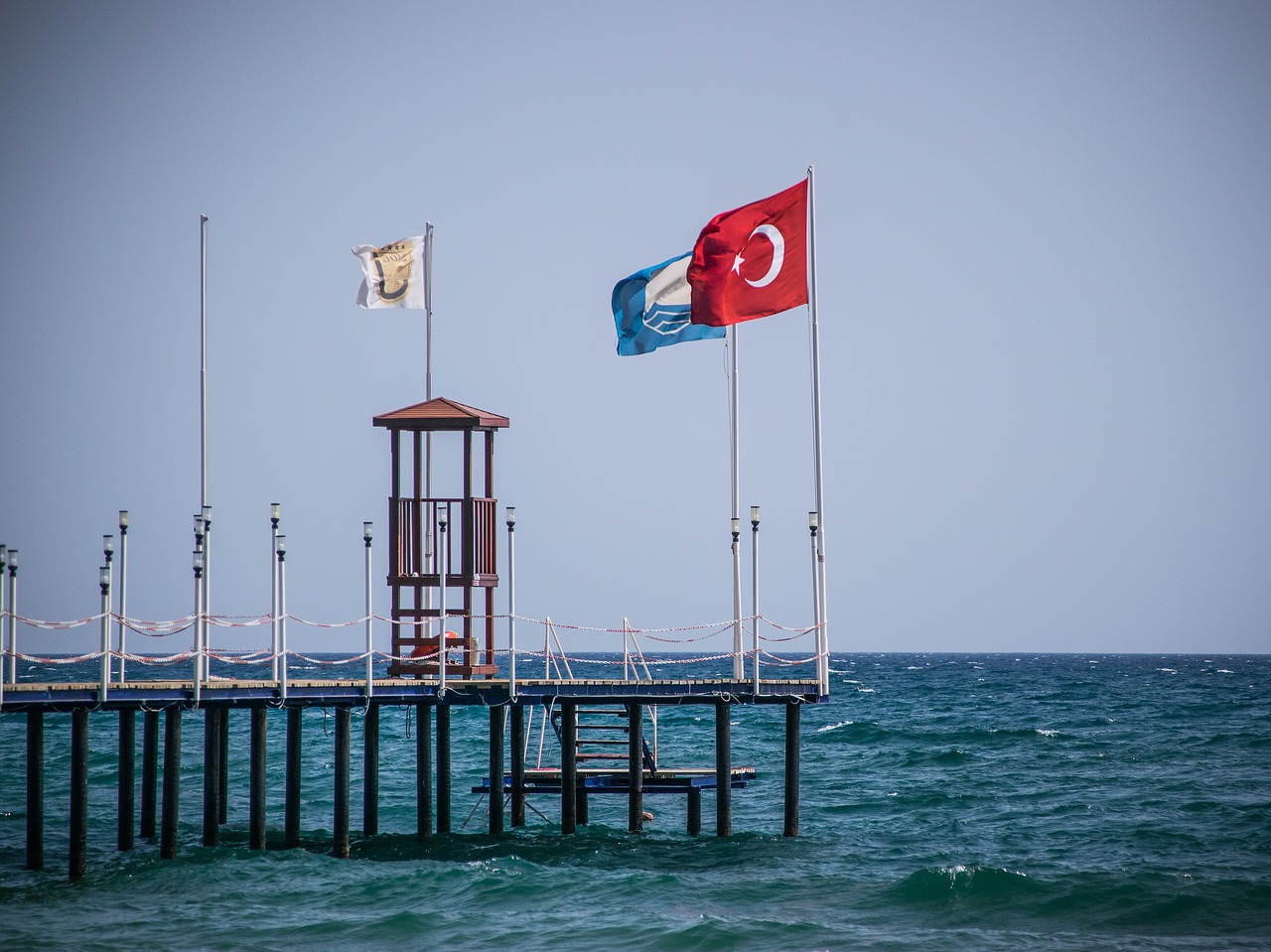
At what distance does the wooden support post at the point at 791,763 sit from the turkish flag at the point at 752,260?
304 inches

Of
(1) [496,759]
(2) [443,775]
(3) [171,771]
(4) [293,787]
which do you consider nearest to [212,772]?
(3) [171,771]

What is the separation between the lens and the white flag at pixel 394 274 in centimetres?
3356

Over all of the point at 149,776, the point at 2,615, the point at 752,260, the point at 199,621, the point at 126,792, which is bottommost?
the point at 126,792

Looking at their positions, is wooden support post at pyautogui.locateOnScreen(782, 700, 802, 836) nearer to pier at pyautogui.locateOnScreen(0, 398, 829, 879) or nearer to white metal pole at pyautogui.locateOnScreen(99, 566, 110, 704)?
pier at pyautogui.locateOnScreen(0, 398, 829, 879)

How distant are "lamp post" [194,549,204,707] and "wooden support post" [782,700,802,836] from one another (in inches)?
432

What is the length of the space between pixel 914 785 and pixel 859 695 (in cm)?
6226

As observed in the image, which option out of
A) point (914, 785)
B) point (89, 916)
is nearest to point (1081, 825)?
point (914, 785)

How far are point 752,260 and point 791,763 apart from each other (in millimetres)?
9950

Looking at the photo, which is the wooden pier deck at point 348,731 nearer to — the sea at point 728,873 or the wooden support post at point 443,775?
the wooden support post at point 443,775

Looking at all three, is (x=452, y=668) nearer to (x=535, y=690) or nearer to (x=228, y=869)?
(x=535, y=690)

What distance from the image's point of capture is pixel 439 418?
3042 centimetres

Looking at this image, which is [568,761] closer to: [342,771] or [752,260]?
[342,771]

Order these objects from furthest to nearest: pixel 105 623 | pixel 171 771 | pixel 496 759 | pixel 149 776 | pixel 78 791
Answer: pixel 149 776
pixel 496 759
pixel 171 771
pixel 78 791
pixel 105 623

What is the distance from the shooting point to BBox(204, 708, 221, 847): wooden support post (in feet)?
92.6
